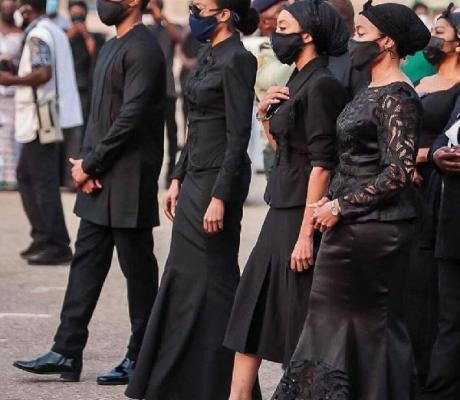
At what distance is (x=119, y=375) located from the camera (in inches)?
303

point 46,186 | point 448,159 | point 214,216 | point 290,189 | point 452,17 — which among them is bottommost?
point 46,186

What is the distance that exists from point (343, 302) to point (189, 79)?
160 cm

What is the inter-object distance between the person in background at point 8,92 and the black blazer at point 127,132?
4.27m

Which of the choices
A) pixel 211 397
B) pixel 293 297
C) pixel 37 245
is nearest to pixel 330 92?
pixel 293 297

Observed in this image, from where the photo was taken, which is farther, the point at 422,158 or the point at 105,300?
the point at 105,300

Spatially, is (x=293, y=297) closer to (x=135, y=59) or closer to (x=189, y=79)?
(x=189, y=79)

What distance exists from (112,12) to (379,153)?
2.24m

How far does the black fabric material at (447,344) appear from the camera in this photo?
6777 millimetres

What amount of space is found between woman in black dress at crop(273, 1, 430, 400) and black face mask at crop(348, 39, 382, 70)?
0.14 metres

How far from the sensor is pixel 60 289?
10.4 m

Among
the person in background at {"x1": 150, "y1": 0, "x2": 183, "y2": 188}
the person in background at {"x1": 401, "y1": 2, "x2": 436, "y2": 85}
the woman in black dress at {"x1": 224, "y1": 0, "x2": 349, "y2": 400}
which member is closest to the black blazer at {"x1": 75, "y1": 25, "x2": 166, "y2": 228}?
the woman in black dress at {"x1": 224, "y1": 0, "x2": 349, "y2": 400}

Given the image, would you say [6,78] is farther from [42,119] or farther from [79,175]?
[79,175]

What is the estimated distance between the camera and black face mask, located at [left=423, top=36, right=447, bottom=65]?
7121 mm

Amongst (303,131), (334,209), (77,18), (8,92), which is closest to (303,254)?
(334,209)
